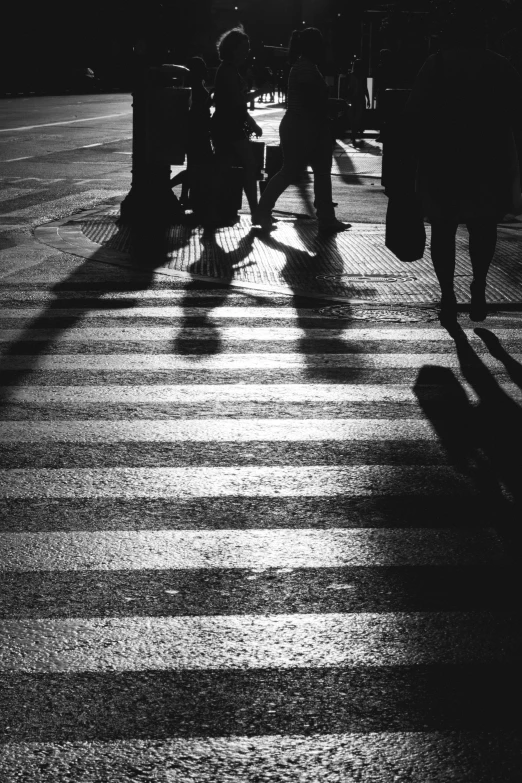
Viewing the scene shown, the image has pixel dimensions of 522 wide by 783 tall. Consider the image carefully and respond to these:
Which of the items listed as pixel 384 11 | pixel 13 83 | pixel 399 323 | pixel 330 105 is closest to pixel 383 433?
pixel 399 323

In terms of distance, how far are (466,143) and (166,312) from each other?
2.27m

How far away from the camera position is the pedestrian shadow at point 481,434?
475 cm

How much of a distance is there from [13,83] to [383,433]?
62.9m

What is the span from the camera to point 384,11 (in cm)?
2838

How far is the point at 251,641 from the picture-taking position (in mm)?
3572

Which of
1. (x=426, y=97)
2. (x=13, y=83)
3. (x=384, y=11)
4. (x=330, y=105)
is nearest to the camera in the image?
(x=426, y=97)

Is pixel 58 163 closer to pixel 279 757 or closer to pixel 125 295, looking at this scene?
pixel 125 295

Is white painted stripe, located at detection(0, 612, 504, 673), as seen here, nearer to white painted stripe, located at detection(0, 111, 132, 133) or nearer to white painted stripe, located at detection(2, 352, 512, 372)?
white painted stripe, located at detection(2, 352, 512, 372)

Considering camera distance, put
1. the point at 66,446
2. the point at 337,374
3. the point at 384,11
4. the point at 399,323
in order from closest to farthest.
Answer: the point at 66,446 < the point at 337,374 < the point at 399,323 < the point at 384,11

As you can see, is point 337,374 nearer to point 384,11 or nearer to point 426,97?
Result: point 426,97

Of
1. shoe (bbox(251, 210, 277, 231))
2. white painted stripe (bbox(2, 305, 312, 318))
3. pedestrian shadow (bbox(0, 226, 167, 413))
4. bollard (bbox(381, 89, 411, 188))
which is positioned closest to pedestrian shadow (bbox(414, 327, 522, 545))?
bollard (bbox(381, 89, 411, 188))

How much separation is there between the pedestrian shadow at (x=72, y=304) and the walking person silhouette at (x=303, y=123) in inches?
48.9

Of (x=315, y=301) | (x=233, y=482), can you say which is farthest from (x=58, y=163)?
(x=233, y=482)

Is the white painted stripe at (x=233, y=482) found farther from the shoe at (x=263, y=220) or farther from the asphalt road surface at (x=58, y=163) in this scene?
the asphalt road surface at (x=58, y=163)
